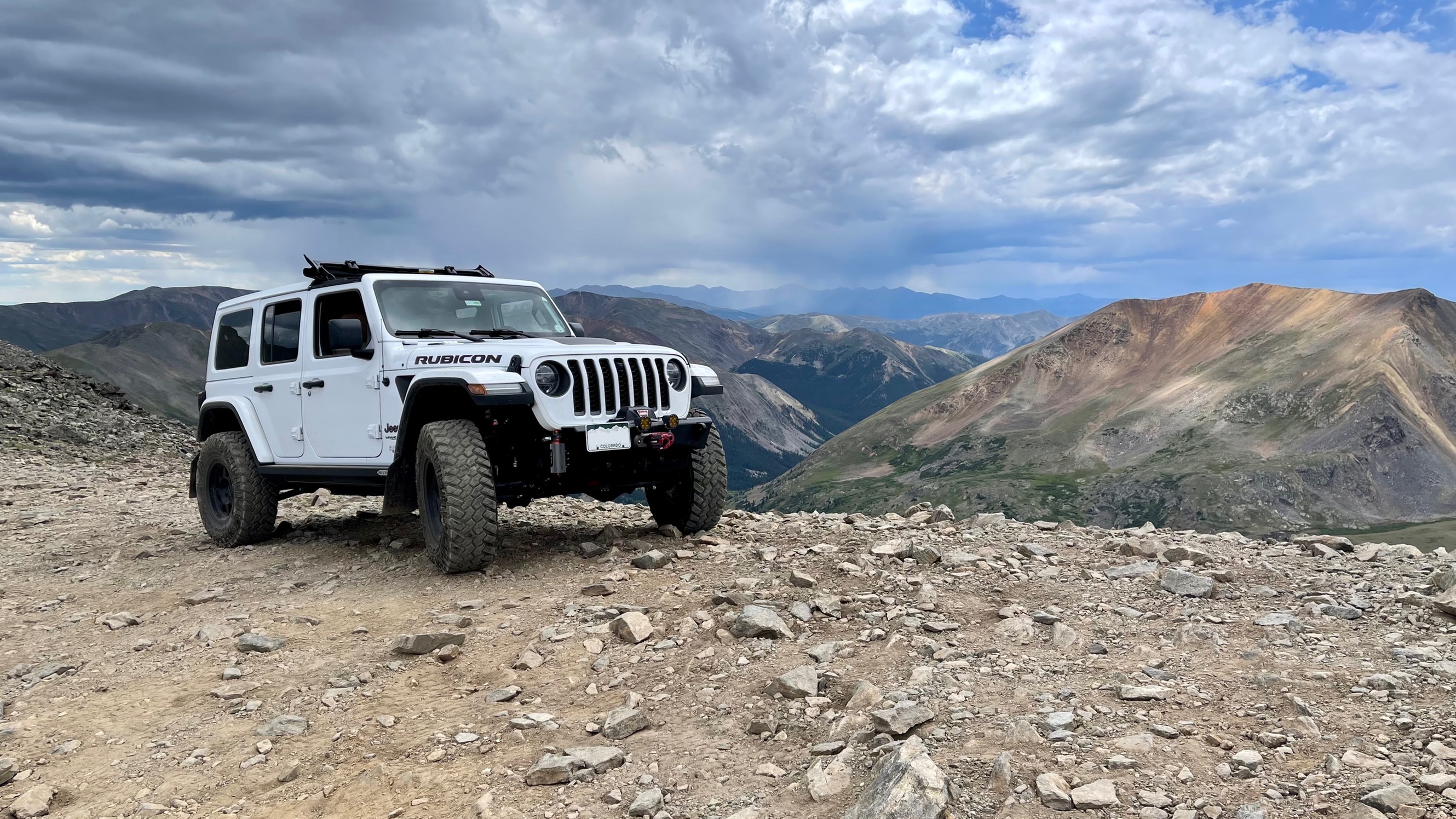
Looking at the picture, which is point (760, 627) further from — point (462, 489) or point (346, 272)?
point (346, 272)

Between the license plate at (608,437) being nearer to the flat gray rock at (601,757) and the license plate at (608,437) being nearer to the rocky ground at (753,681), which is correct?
the rocky ground at (753,681)

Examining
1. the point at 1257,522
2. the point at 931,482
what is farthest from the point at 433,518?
the point at 931,482

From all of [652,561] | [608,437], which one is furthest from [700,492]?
[608,437]

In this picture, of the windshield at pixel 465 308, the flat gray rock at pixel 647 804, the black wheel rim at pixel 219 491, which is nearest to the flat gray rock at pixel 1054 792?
the flat gray rock at pixel 647 804

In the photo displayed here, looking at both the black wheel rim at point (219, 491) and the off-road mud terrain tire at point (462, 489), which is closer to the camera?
the off-road mud terrain tire at point (462, 489)

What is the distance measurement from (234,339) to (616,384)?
553cm

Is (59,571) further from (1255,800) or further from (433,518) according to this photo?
Result: (1255,800)

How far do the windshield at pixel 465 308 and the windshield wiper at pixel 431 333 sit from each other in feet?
0.06

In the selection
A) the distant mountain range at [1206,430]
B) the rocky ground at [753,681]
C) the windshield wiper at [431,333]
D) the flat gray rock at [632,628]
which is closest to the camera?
the rocky ground at [753,681]

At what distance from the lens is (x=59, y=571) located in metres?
9.43

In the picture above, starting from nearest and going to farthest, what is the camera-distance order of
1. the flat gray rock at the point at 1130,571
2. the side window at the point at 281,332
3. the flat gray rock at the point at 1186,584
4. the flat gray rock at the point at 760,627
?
the flat gray rock at the point at 760,627, the flat gray rock at the point at 1186,584, the flat gray rock at the point at 1130,571, the side window at the point at 281,332

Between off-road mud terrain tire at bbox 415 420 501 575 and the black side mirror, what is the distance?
3.62 feet

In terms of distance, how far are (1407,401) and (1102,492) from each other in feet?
167

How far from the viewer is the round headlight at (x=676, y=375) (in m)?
8.80
